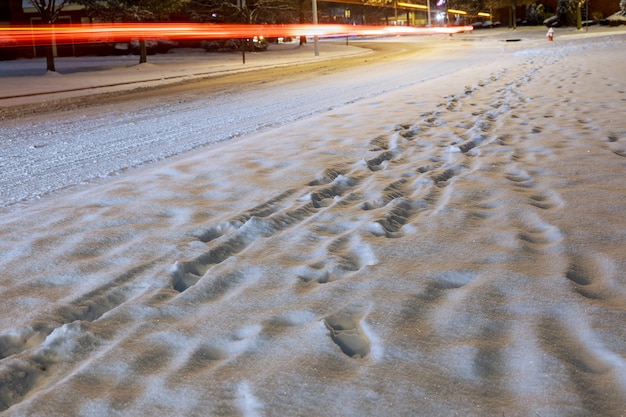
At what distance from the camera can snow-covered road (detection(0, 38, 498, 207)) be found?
8016mm

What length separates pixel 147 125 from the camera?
1169 centimetres

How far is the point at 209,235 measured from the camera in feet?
16.0

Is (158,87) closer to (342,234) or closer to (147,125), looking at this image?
(147,125)

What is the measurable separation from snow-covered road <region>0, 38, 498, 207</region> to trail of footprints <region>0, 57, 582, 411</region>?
9.38 ft

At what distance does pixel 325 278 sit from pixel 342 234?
82 centimetres

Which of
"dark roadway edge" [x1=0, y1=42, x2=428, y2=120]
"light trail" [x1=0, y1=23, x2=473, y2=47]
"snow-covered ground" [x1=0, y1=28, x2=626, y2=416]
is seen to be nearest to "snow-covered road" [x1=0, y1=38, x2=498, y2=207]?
"snow-covered ground" [x1=0, y1=28, x2=626, y2=416]

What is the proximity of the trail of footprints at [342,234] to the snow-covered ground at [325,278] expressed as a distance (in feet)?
0.06

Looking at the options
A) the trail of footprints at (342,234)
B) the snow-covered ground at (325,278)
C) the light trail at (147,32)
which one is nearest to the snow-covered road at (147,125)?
the snow-covered ground at (325,278)

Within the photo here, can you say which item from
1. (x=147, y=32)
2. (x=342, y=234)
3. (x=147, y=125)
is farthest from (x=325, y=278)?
(x=147, y=32)

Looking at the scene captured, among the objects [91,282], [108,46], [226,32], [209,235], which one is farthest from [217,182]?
[108,46]

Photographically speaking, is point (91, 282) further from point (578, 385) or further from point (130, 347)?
point (578, 385)

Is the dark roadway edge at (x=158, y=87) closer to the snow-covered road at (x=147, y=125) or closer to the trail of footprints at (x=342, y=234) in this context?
the snow-covered road at (x=147, y=125)

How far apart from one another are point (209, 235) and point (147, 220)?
725mm

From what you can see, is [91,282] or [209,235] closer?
[91,282]
